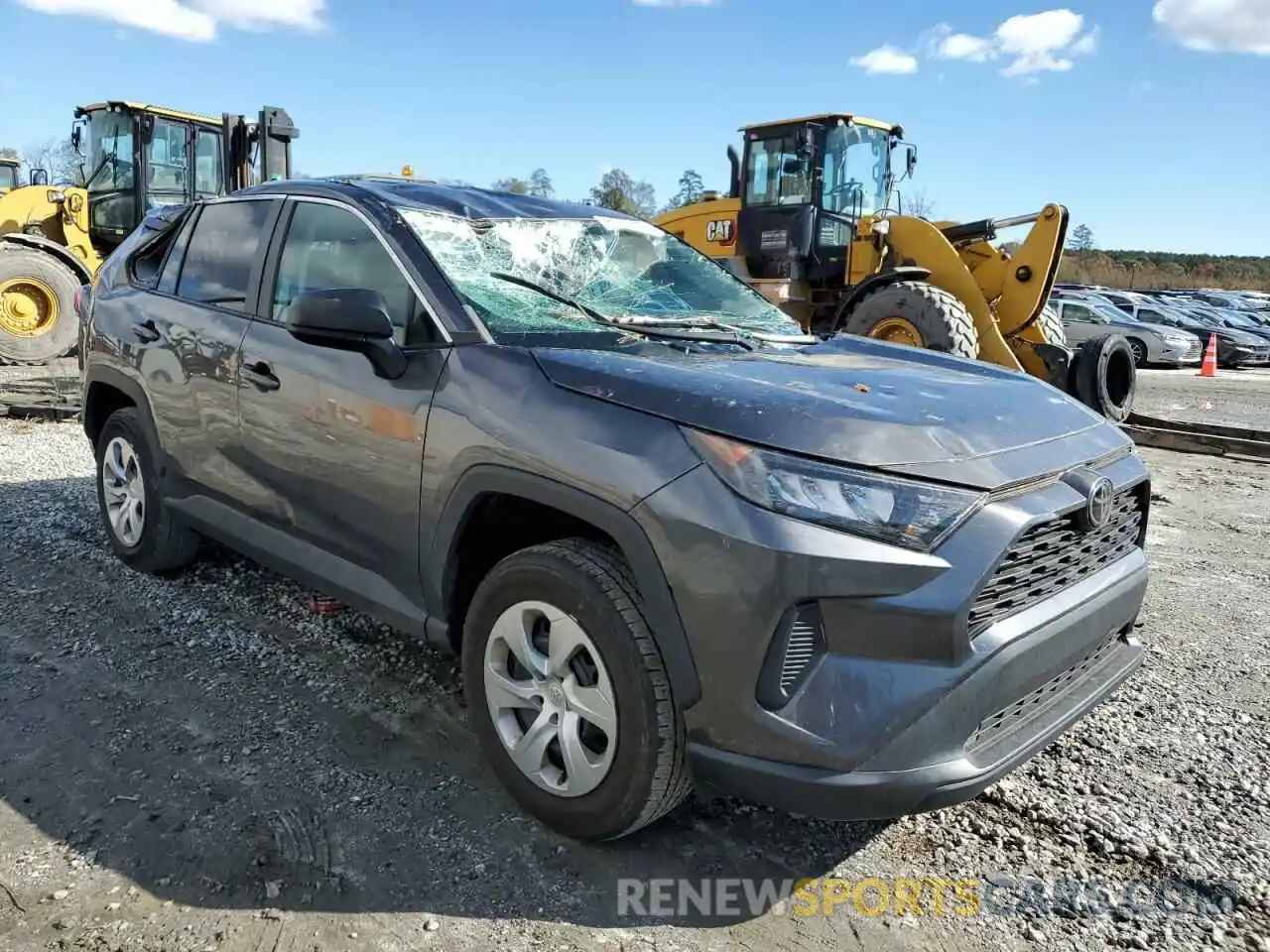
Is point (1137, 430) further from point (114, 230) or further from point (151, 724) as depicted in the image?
point (114, 230)

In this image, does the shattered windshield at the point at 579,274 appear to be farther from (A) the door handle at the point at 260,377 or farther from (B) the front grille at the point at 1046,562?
(B) the front grille at the point at 1046,562

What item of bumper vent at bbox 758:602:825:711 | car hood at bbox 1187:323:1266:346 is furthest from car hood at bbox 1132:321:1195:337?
bumper vent at bbox 758:602:825:711

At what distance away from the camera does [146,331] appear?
174 inches

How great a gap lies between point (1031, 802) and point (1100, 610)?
680mm

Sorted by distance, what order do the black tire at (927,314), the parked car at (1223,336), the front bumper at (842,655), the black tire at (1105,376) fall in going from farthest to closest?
the parked car at (1223,336) → the black tire at (927,314) → the black tire at (1105,376) → the front bumper at (842,655)

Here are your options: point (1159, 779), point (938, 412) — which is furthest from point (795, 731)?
point (1159, 779)

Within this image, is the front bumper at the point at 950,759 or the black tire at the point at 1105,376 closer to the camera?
the front bumper at the point at 950,759

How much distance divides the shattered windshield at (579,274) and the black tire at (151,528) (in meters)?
1.99

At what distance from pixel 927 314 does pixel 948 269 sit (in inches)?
49.8

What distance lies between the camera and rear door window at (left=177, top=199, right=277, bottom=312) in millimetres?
3939

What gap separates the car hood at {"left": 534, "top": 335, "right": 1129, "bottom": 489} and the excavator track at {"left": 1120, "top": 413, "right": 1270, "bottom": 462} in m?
6.75

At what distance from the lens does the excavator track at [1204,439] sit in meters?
8.68

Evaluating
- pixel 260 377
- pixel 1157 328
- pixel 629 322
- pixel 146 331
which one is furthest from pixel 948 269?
pixel 1157 328

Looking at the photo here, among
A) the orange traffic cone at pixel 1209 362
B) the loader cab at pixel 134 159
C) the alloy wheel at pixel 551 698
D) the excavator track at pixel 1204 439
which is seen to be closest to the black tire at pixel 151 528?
the alloy wheel at pixel 551 698
